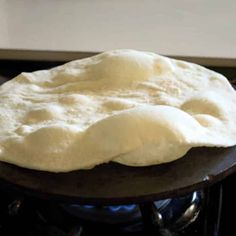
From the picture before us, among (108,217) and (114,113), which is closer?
(114,113)

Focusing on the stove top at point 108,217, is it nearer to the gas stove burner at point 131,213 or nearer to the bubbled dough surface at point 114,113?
the gas stove burner at point 131,213

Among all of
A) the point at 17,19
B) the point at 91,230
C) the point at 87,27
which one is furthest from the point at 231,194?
the point at 17,19

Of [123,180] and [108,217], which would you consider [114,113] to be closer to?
[123,180]

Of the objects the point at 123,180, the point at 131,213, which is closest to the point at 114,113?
the point at 123,180

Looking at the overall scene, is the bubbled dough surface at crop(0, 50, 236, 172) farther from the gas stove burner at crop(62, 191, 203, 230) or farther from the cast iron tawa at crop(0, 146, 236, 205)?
the gas stove burner at crop(62, 191, 203, 230)

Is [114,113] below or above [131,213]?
above
